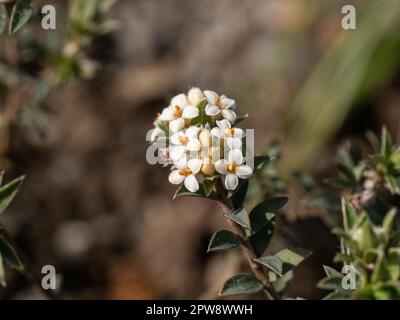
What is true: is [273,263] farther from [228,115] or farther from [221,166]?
[228,115]

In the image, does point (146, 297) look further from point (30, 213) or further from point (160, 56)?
point (160, 56)

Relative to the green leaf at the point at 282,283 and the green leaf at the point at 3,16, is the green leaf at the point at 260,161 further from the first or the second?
the green leaf at the point at 3,16

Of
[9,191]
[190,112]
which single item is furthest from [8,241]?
[190,112]

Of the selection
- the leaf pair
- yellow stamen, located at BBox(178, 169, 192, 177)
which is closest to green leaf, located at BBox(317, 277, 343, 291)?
yellow stamen, located at BBox(178, 169, 192, 177)

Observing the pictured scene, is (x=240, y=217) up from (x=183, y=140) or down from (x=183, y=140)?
down

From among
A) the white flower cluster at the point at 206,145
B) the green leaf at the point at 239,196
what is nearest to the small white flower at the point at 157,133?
the white flower cluster at the point at 206,145
